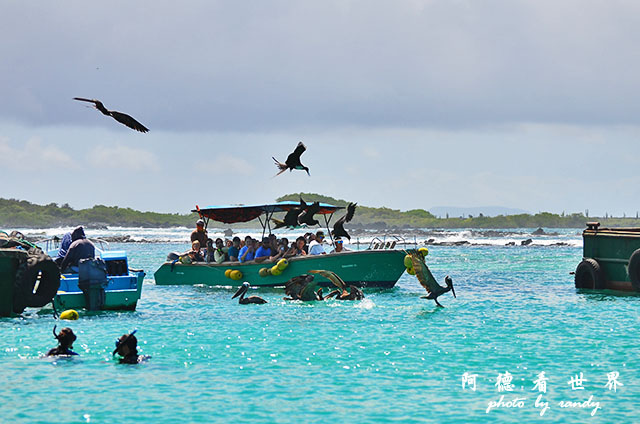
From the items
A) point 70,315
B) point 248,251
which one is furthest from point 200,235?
point 70,315

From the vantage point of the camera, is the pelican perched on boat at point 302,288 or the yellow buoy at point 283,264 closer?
the pelican perched on boat at point 302,288

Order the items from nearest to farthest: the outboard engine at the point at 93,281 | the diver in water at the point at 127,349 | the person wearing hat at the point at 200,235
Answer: the diver in water at the point at 127,349 → the outboard engine at the point at 93,281 → the person wearing hat at the point at 200,235

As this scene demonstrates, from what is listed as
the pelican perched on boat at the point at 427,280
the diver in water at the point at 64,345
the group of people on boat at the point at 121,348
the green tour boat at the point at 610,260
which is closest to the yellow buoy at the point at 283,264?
the pelican perched on boat at the point at 427,280

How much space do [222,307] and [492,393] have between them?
12.7m

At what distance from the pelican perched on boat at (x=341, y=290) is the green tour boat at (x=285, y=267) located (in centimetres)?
97

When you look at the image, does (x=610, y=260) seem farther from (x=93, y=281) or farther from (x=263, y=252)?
(x=93, y=281)

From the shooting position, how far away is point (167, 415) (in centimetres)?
1120

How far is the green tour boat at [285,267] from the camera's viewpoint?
88.0 ft

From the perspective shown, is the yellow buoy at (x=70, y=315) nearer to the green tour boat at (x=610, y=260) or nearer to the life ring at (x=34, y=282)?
the life ring at (x=34, y=282)

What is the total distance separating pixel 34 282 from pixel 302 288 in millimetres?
8000

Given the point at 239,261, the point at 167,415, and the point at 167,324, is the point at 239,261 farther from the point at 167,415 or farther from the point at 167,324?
the point at 167,415

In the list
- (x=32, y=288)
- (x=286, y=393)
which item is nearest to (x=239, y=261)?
(x=32, y=288)

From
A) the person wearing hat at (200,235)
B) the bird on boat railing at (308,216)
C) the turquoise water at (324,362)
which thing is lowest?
the turquoise water at (324,362)

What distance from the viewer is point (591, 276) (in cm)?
2864
